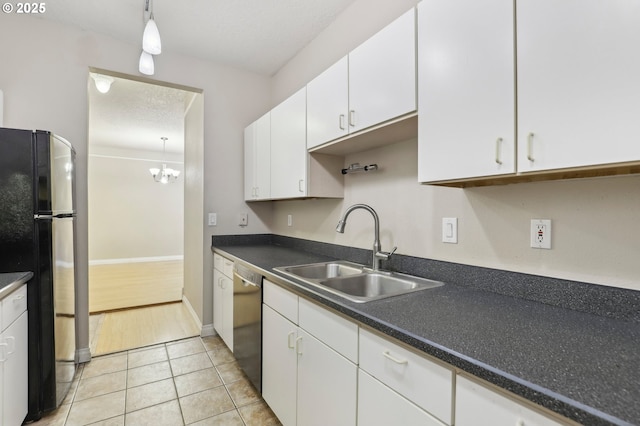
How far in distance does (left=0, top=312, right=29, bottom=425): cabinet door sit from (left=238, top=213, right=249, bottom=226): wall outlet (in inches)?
65.4

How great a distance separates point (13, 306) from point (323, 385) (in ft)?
5.00

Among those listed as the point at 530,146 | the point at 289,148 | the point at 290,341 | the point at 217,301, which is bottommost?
the point at 217,301

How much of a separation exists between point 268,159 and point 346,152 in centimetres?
75

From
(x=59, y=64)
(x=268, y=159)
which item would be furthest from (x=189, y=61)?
(x=268, y=159)

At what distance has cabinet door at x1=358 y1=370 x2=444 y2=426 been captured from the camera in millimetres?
868

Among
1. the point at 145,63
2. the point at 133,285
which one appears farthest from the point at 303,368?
the point at 133,285

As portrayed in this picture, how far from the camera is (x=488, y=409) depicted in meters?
0.71

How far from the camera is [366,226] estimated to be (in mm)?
2004

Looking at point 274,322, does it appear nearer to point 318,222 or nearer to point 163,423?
point 163,423

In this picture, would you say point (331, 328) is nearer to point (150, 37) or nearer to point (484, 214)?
point (484, 214)

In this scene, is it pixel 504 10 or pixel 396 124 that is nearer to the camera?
pixel 504 10

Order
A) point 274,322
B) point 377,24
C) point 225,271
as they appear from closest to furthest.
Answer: point 274,322 → point 377,24 → point 225,271

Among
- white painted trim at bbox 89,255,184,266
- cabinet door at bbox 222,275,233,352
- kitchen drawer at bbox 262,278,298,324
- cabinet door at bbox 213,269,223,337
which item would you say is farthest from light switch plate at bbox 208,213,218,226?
white painted trim at bbox 89,255,184,266

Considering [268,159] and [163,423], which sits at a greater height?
[268,159]
